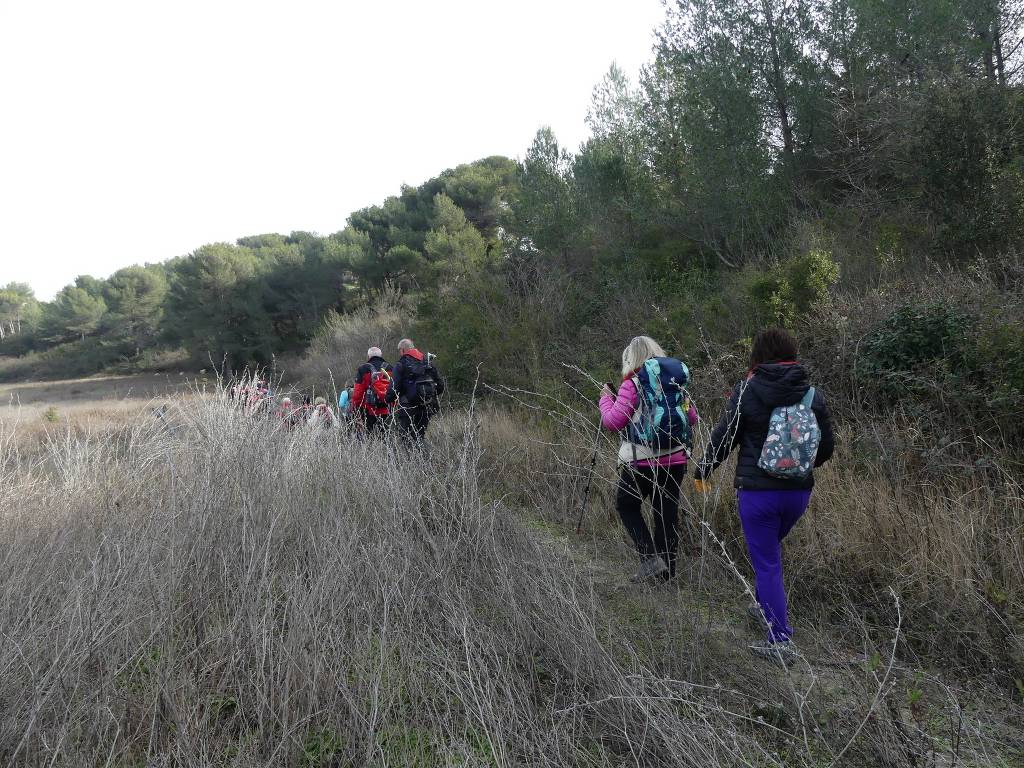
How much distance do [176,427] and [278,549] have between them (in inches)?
117

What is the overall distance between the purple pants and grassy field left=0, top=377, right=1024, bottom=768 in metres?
0.20

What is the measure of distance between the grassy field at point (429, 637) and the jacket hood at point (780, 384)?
25.4 inches

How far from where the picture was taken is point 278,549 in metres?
3.50

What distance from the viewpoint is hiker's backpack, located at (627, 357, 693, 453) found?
12.6 ft

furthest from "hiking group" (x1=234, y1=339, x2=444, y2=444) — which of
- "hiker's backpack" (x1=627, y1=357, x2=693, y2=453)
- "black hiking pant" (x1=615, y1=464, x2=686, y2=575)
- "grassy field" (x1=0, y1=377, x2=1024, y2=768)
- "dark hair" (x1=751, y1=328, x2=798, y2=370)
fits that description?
"dark hair" (x1=751, y1=328, x2=798, y2=370)

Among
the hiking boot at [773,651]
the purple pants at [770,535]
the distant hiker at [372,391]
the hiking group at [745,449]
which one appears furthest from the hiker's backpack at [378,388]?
the hiking boot at [773,651]

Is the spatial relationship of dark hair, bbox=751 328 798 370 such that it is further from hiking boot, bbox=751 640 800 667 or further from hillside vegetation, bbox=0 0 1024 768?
hiking boot, bbox=751 640 800 667

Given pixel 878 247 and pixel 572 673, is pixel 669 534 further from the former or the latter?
pixel 878 247

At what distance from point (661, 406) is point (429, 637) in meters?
1.86

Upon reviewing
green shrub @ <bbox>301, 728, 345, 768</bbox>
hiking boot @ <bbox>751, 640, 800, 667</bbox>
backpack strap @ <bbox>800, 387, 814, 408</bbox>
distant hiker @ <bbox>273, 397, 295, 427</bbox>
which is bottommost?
hiking boot @ <bbox>751, 640, 800, 667</bbox>

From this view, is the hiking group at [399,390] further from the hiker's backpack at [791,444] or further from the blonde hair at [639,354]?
the hiker's backpack at [791,444]

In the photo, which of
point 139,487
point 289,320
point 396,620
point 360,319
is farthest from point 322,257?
point 396,620

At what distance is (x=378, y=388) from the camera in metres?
7.20

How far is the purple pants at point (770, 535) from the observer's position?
322 centimetres
